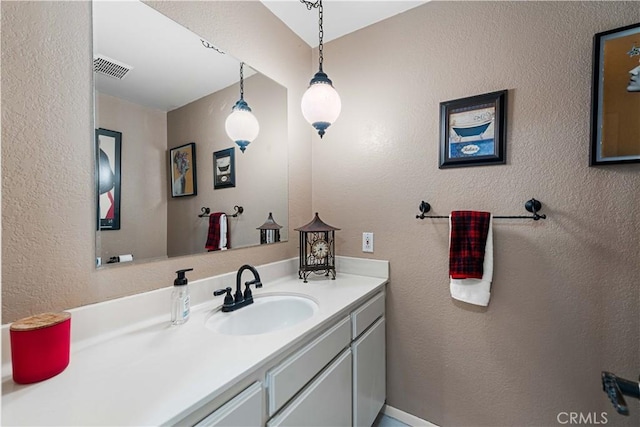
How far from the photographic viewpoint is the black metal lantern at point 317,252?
165cm

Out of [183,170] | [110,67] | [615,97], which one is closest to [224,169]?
[183,170]

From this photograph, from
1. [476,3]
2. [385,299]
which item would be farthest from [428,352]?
[476,3]

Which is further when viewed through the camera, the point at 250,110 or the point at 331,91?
the point at 250,110

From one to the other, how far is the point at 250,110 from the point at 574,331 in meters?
1.93

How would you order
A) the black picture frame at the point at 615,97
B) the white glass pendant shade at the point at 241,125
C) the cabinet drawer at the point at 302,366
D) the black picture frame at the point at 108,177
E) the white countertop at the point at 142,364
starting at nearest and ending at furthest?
the white countertop at the point at 142,364 < the cabinet drawer at the point at 302,366 < the black picture frame at the point at 108,177 < the black picture frame at the point at 615,97 < the white glass pendant shade at the point at 241,125

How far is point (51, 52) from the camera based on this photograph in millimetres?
839

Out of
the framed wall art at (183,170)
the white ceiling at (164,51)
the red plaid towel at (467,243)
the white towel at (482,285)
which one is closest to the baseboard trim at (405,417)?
the white towel at (482,285)

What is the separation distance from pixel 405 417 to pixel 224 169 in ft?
5.84

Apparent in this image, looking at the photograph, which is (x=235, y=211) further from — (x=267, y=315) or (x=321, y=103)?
(x=321, y=103)

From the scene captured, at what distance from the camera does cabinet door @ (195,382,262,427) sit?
2.23 ft

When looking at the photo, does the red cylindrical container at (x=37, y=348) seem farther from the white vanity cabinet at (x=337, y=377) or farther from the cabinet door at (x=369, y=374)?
the cabinet door at (x=369, y=374)

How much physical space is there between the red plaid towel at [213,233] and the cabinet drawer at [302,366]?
668mm

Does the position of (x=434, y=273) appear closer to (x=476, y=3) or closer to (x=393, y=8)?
(x=476, y=3)

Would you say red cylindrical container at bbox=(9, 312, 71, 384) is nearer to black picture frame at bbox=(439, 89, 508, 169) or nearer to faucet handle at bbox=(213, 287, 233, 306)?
faucet handle at bbox=(213, 287, 233, 306)
